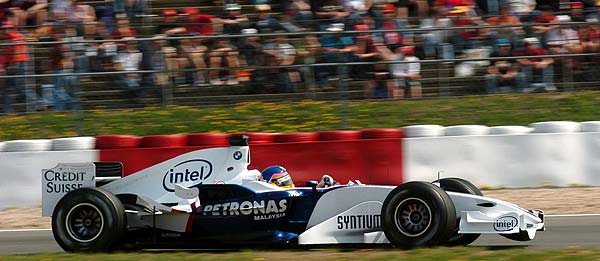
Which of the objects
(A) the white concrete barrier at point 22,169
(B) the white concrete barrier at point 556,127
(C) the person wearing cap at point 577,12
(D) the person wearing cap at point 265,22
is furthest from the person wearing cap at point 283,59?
(C) the person wearing cap at point 577,12

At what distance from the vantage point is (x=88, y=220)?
7895 mm

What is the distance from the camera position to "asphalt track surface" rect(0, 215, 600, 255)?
25.7 feet

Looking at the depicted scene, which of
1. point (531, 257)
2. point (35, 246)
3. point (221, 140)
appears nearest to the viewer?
point (531, 257)

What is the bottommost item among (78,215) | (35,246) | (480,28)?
(35,246)

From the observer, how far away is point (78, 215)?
7906 mm

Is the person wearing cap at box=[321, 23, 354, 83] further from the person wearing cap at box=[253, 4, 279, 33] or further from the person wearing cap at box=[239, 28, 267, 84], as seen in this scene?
the person wearing cap at box=[253, 4, 279, 33]

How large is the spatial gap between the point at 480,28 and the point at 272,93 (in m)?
2.90

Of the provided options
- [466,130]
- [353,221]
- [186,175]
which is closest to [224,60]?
[466,130]

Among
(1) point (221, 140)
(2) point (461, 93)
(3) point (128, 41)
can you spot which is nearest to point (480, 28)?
(2) point (461, 93)

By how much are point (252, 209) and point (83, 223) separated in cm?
142

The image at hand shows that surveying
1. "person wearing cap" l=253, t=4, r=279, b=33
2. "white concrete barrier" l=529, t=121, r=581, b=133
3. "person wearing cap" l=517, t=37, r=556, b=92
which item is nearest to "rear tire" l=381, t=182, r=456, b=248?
"white concrete barrier" l=529, t=121, r=581, b=133

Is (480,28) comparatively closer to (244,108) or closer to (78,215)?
(244,108)

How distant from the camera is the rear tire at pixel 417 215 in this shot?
7004mm

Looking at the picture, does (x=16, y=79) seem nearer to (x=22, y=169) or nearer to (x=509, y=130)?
(x=22, y=169)
